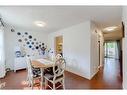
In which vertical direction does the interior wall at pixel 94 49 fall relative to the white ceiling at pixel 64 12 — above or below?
below

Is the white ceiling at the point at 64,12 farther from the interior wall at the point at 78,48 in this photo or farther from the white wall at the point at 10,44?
the white wall at the point at 10,44

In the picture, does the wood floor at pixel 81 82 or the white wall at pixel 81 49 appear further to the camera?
the white wall at pixel 81 49

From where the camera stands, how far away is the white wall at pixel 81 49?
3.69m

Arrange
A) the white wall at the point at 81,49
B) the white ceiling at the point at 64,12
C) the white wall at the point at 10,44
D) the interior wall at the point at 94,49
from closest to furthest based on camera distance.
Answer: the white ceiling at the point at 64,12
the white wall at the point at 81,49
the interior wall at the point at 94,49
the white wall at the point at 10,44

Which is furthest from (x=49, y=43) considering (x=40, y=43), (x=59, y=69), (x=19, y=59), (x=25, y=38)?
(x=59, y=69)

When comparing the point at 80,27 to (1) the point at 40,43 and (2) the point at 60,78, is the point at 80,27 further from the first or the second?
(1) the point at 40,43

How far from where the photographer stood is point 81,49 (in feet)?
13.1

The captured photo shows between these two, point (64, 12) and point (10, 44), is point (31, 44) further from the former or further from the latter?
point (64, 12)

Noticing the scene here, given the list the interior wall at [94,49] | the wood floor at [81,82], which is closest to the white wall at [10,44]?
the wood floor at [81,82]

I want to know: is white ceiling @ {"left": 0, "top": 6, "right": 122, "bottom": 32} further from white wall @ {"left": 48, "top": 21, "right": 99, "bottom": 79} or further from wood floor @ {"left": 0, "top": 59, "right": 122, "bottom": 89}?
wood floor @ {"left": 0, "top": 59, "right": 122, "bottom": 89}

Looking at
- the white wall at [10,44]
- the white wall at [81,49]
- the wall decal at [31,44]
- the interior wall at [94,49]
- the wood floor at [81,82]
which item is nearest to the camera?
the wood floor at [81,82]

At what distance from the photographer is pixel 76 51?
14.0 ft
